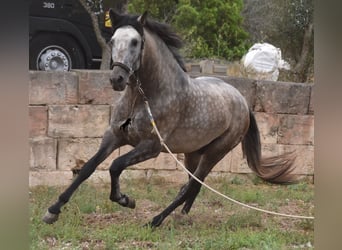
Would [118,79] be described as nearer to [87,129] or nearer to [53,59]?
[53,59]

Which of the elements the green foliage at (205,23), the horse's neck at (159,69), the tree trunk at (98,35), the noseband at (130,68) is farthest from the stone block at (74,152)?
the noseband at (130,68)

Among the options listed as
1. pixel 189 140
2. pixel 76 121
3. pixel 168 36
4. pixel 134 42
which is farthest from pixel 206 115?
pixel 76 121

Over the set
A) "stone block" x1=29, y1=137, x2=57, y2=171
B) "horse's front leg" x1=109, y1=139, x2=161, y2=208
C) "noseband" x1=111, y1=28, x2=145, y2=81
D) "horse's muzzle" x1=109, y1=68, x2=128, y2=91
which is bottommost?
"stone block" x1=29, y1=137, x2=57, y2=171

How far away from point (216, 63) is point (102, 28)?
1104 mm

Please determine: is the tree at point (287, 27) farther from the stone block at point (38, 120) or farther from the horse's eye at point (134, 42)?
the stone block at point (38, 120)

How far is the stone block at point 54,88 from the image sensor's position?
4344mm

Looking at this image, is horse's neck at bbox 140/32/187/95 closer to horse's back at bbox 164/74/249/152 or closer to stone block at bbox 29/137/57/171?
horse's back at bbox 164/74/249/152

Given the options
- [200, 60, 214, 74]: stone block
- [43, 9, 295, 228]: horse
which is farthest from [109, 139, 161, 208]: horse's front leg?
[200, 60, 214, 74]: stone block

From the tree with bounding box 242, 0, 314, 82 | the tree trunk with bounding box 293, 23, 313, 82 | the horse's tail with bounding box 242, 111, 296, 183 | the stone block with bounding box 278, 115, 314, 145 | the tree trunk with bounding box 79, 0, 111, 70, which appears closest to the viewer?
the tree trunk with bounding box 79, 0, 111, 70

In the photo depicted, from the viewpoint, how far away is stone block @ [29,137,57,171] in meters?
4.41

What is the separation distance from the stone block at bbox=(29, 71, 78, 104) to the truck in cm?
30

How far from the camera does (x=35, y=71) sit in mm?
4031
